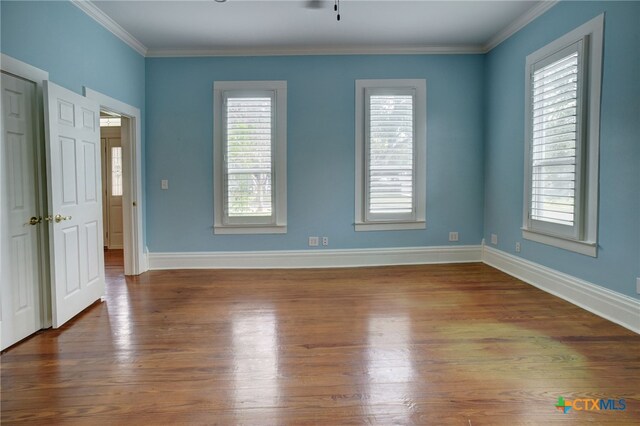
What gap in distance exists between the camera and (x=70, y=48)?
3.22m

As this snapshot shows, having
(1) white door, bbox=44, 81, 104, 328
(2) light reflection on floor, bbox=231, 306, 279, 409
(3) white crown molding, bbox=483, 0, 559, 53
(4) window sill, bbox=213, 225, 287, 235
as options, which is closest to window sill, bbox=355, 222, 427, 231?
(4) window sill, bbox=213, 225, 287, 235

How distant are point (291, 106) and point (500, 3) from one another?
2.65 m

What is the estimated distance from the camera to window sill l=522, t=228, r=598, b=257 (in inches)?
123

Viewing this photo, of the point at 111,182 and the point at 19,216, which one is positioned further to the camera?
the point at 111,182

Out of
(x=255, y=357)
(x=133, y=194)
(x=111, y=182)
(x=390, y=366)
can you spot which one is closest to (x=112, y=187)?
(x=111, y=182)

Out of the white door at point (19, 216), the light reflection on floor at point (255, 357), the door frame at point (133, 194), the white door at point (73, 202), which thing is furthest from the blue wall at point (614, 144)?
the door frame at point (133, 194)

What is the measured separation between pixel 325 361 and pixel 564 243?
9.07 feet

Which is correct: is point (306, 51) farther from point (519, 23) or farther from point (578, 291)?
point (578, 291)

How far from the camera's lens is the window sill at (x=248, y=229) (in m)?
4.80

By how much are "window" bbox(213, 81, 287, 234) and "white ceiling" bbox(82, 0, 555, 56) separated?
1.91 feet

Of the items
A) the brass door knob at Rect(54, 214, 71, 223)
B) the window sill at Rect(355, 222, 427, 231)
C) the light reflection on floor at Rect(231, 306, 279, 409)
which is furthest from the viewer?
the window sill at Rect(355, 222, 427, 231)

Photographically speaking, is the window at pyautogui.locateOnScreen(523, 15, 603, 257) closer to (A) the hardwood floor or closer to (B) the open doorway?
(A) the hardwood floor

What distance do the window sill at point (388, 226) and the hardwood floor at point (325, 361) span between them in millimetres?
1298

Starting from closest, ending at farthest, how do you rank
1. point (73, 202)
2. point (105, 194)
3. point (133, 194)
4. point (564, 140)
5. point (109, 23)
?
point (73, 202), point (564, 140), point (109, 23), point (133, 194), point (105, 194)
